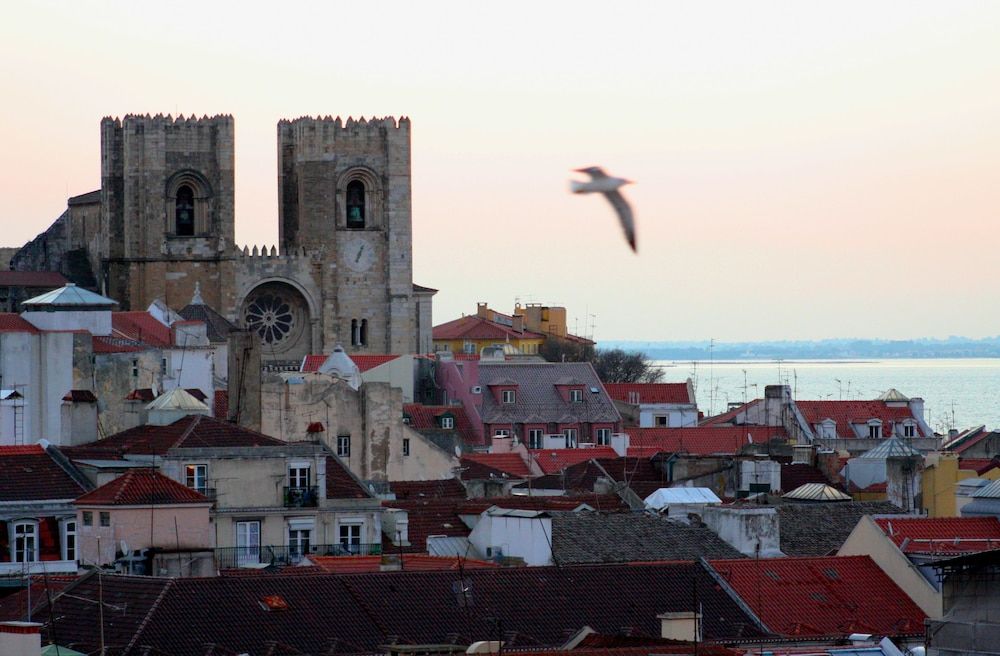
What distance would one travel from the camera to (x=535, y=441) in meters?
83.6

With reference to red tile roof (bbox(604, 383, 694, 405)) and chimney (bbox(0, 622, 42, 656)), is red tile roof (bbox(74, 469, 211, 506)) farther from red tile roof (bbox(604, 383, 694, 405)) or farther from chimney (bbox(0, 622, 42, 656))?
red tile roof (bbox(604, 383, 694, 405))

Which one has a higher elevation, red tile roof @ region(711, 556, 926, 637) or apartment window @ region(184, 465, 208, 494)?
apartment window @ region(184, 465, 208, 494)

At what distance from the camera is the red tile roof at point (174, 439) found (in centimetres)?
4297

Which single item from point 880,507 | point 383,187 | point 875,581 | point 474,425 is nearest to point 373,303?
point 383,187

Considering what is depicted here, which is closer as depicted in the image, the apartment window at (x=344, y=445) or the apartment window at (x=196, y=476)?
the apartment window at (x=196, y=476)

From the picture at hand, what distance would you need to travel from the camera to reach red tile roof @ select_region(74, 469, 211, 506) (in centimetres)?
3700

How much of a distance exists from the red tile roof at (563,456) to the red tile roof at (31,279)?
36.3 m

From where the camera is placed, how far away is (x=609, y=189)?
22.2 meters

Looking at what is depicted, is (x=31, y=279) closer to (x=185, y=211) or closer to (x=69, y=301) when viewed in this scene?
(x=185, y=211)

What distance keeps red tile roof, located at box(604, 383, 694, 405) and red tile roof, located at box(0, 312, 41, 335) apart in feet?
114

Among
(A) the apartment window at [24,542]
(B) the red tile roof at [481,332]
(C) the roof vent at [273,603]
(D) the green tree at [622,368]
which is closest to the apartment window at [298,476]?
(A) the apartment window at [24,542]

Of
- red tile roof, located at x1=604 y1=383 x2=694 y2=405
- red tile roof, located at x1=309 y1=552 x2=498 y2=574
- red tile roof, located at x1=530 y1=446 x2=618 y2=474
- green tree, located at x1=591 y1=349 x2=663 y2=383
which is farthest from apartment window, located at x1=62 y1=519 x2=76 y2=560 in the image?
green tree, located at x1=591 y1=349 x2=663 y2=383

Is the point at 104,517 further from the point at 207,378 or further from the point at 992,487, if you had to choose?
the point at 207,378

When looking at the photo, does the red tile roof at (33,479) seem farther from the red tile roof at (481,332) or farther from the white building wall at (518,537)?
the red tile roof at (481,332)
